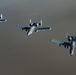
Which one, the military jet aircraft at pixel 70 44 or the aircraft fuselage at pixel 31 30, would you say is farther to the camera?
the aircraft fuselage at pixel 31 30

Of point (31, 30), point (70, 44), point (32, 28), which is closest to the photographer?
point (70, 44)

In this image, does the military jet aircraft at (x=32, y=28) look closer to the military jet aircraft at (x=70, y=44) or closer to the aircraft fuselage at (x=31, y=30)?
the aircraft fuselage at (x=31, y=30)

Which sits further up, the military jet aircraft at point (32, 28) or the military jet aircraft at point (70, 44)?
the military jet aircraft at point (32, 28)

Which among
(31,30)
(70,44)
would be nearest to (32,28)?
(31,30)

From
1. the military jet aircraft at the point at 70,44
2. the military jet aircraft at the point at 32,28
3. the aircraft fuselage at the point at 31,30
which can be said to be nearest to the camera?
the military jet aircraft at the point at 70,44

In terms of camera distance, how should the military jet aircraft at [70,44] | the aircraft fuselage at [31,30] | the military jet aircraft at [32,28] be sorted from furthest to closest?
the military jet aircraft at [32,28], the aircraft fuselage at [31,30], the military jet aircraft at [70,44]

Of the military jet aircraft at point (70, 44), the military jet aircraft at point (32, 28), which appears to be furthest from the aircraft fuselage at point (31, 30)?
the military jet aircraft at point (70, 44)

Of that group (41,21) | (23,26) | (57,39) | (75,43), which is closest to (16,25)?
(23,26)

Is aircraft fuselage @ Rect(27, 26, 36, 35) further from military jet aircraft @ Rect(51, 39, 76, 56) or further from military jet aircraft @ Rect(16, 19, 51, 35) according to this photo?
military jet aircraft @ Rect(51, 39, 76, 56)

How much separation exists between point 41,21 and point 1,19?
8.41m

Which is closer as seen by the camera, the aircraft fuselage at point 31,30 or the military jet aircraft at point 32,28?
the aircraft fuselage at point 31,30

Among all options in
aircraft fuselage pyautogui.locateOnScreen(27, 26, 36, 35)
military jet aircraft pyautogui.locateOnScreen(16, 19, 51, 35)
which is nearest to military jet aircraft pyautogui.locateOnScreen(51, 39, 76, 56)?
military jet aircraft pyautogui.locateOnScreen(16, 19, 51, 35)

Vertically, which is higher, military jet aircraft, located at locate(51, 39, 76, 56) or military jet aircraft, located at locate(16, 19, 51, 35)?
military jet aircraft, located at locate(16, 19, 51, 35)

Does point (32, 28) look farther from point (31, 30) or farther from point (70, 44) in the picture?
point (70, 44)
